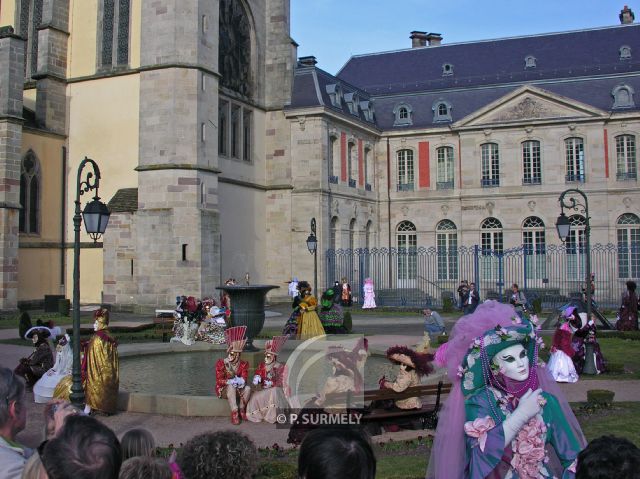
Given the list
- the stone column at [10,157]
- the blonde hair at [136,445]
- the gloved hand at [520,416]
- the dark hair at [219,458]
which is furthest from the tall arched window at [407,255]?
the dark hair at [219,458]

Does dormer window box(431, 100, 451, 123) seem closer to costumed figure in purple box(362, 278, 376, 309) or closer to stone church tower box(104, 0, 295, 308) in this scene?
costumed figure in purple box(362, 278, 376, 309)

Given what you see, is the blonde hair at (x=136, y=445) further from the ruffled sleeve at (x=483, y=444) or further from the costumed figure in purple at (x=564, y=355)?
the costumed figure in purple at (x=564, y=355)

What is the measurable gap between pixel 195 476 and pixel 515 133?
1436 inches

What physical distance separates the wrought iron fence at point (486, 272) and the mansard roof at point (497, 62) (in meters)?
10.4

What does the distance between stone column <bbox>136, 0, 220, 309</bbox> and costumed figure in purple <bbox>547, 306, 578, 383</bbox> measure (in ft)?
49.2

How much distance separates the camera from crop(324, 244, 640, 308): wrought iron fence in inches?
1308

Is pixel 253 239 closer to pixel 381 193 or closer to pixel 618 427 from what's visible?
pixel 381 193

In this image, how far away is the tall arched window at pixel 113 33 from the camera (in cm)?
2733

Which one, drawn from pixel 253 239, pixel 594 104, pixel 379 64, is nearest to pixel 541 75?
pixel 594 104

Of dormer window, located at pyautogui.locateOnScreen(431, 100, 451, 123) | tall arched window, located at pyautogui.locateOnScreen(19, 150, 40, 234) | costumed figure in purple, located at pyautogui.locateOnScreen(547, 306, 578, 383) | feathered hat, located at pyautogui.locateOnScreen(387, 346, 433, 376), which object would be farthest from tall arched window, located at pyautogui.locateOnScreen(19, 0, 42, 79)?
feathered hat, located at pyautogui.locateOnScreen(387, 346, 433, 376)

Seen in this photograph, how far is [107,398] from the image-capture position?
9492 millimetres

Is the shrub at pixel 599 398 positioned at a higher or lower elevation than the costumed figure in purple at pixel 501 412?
lower

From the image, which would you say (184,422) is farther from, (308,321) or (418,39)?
(418,39)

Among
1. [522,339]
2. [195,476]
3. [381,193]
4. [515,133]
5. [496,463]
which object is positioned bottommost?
[496,463]
